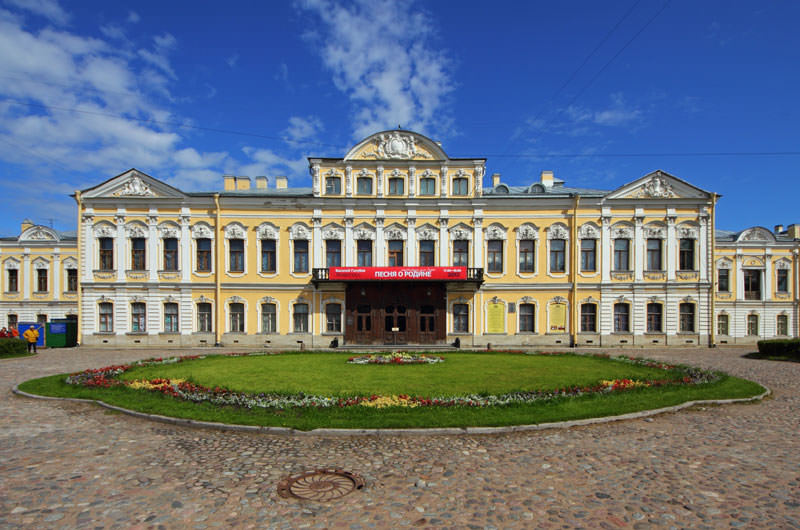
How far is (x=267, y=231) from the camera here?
1081 inches

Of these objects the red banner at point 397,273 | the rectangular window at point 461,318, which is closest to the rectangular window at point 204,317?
the red banner at point 397,273

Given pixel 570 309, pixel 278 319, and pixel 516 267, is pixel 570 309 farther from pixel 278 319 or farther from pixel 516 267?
pixel 278 319

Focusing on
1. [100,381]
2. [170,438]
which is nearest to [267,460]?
[170,438]

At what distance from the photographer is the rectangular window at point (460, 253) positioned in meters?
27.6

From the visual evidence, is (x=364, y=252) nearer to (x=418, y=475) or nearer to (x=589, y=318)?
(x=589, y=318)

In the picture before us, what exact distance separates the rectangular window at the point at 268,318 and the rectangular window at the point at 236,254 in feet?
10.8

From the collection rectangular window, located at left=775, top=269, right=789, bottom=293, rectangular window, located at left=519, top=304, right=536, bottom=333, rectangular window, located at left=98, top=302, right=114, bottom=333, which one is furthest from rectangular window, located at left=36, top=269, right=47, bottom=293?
rectangular window, located at left=775, top=269, right=789, bottom=293

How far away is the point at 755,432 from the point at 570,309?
19611 millimetres

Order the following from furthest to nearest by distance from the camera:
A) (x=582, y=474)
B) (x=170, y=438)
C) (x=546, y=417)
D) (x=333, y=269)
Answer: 1. (x=333, y=269)
2. (x=546, y=417)
3. (x=170, y=438)
4. (x=582, y=474)

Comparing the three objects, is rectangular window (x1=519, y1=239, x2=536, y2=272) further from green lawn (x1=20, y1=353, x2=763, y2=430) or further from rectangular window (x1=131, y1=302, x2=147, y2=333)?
rectangular window (x1=131, y1=302, x2=147, y2=333)

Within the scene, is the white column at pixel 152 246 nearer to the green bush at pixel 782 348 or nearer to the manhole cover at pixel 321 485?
the manhole cover at pixel 321 485

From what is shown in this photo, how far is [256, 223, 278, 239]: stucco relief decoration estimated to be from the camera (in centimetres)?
2745

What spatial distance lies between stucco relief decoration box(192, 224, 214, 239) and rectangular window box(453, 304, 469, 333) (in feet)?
58.2

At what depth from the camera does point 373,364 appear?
675 inches
